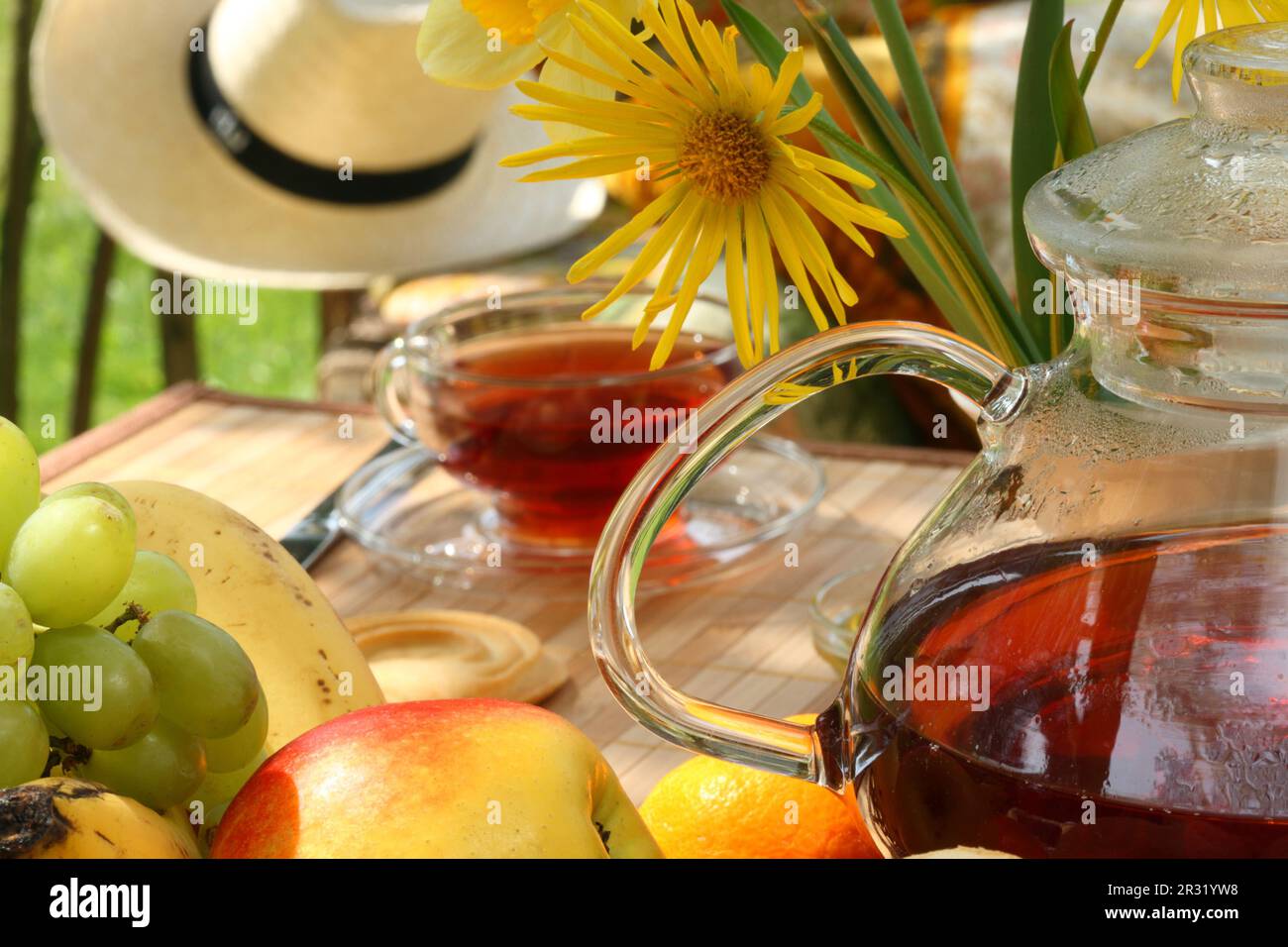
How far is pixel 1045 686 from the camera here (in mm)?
398

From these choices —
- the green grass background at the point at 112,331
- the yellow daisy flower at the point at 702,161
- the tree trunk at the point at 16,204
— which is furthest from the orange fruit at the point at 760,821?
the green grass background at the point at 112,331

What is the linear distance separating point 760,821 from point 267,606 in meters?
0.19

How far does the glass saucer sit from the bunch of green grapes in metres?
0.39

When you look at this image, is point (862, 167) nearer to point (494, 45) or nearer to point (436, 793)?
point (494, 45)

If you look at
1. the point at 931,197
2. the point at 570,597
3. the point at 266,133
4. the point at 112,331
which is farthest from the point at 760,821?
the point at 112,331

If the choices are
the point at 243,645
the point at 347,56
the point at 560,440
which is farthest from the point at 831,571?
the point at 347,56

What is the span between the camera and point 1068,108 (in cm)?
50

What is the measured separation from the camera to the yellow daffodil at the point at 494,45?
19.2 inches

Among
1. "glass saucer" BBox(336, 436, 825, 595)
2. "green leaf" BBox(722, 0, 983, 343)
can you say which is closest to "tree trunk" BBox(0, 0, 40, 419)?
"glass saucer" BBox(336, 436, 825, 595)

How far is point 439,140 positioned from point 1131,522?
63.9 inches

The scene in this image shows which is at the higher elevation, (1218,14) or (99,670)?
(1218,14)

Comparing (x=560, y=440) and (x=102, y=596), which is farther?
(x=560, y=440)

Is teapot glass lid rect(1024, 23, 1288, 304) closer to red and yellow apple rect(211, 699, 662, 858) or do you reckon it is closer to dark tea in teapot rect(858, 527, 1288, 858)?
dark tea in teapot rect(858, 527, 1288, 858)
